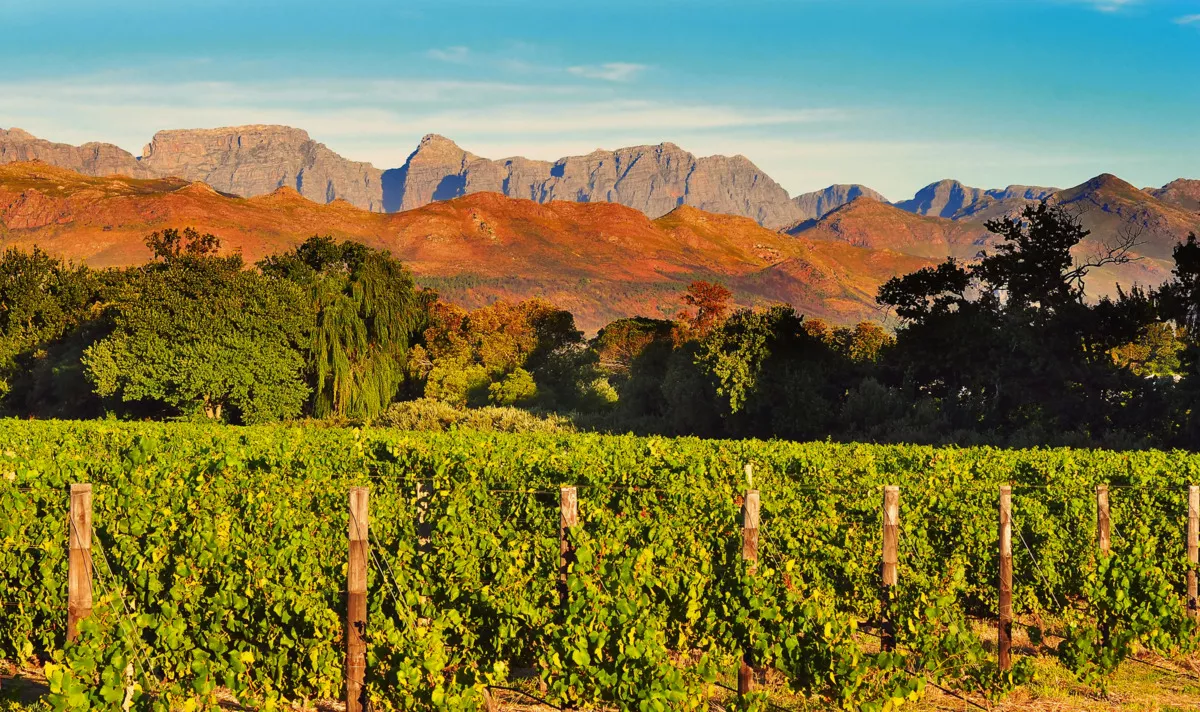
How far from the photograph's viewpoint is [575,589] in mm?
8016

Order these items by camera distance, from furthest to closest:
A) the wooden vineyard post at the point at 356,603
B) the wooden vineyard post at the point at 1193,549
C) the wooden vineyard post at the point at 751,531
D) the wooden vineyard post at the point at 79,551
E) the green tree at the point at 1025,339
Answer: the green tree at the point at 1025,339 < the wooden vineyard post at the point at 1193,549 < the wooden vineyard post at the point at 751,531 < the wooden vineyard post at the point at 79,551 < the wooden vineyard post at the point at 356,603

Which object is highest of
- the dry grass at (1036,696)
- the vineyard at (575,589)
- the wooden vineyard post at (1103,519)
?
the wooden vineyard post at (1103,519)

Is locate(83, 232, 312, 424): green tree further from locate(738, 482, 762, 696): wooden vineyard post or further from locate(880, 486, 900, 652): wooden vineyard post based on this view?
locate(880, 486, 900, 652): wooden vineyard post

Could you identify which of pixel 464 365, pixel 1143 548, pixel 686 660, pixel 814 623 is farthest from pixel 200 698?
pixel 464 365

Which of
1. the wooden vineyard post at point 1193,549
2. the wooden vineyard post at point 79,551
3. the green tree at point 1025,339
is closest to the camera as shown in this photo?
the wooden vineyard post at point 79,551

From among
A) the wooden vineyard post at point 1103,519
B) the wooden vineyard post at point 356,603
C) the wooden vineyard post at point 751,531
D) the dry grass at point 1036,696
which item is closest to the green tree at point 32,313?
the dry grass at point 1036,696

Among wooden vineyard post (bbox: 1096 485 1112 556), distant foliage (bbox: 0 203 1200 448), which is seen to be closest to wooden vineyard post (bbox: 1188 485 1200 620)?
wooden vineyard post (bbox: 1096 485 1112 556)

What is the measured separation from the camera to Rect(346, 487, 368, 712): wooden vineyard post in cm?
771

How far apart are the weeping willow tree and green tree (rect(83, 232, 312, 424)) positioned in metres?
1.28

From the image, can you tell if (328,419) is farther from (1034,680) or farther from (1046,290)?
(1034,680)

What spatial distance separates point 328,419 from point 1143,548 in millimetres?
41267

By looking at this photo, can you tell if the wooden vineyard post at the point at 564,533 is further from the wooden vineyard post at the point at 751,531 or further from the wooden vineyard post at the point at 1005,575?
the wooden vineyard post at the point at 1005,575

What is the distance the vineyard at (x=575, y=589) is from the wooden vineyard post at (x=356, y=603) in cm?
6

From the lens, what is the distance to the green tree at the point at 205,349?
4662 centimetres
